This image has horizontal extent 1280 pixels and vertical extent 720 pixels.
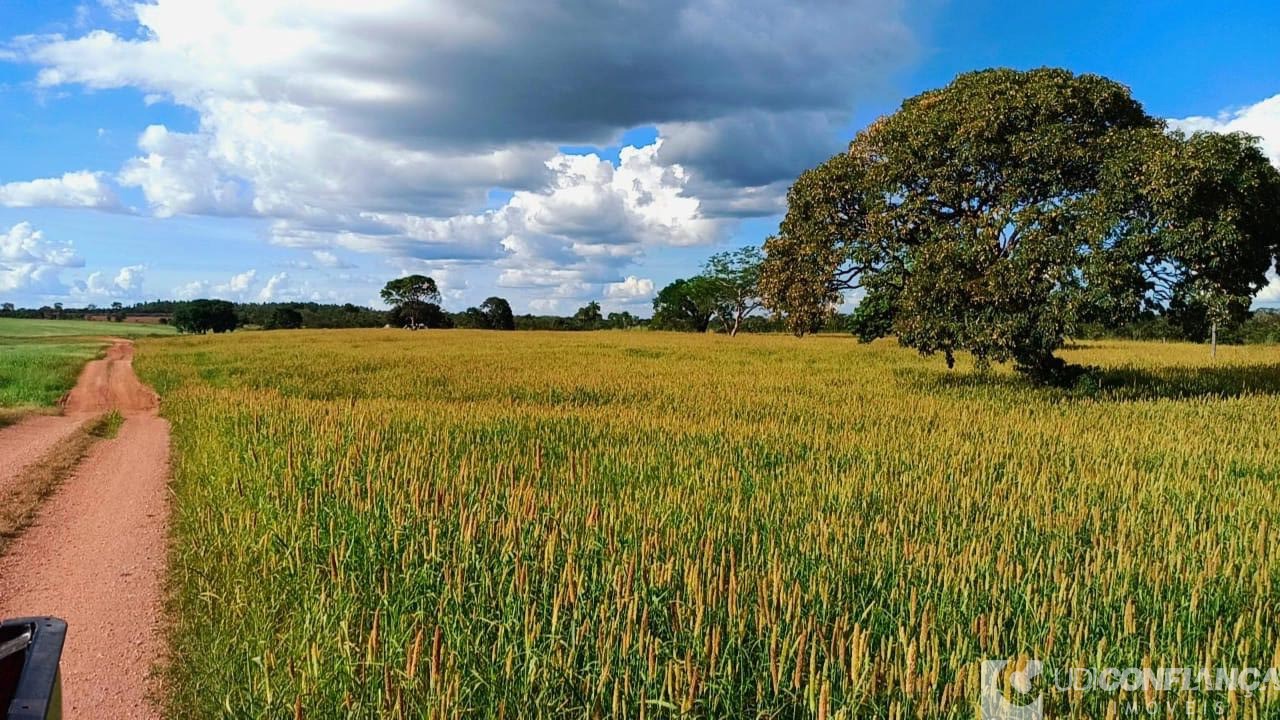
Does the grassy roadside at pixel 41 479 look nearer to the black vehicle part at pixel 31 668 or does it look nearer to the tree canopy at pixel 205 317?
the black vehicle part at pixel 31 668

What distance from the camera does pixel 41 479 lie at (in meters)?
9.48

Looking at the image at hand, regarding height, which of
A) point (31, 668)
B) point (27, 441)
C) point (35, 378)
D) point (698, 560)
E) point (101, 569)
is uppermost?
point (31, 668)

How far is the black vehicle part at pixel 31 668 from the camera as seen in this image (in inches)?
79.2

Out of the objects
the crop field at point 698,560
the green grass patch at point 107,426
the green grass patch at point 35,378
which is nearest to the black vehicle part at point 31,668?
the crop field at point 698,560

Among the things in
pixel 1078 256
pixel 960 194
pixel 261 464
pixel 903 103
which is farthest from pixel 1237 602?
pixel 903 103

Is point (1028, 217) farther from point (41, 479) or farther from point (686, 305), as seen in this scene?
point (686, 305)

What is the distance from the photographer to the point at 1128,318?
15289 millimetres

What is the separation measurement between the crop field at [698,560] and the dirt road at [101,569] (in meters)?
0.28

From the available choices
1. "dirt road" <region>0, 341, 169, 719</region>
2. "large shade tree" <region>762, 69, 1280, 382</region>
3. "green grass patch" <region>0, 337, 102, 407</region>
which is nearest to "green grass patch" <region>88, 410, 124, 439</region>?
"dirt road" <region>0, 341, 169, 719</region>

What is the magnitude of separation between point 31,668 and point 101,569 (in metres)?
5.21

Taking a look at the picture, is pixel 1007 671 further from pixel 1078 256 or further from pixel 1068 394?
pixel 1068 394

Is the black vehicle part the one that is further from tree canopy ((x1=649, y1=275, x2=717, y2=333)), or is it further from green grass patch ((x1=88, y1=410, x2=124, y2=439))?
tree canopy ((x1=649, y1=275, x2=717, y2=333))

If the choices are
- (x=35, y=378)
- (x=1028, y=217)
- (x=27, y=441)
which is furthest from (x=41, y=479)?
(x=1028, y=217)

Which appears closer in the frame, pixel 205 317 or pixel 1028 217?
pixel 1028 217
